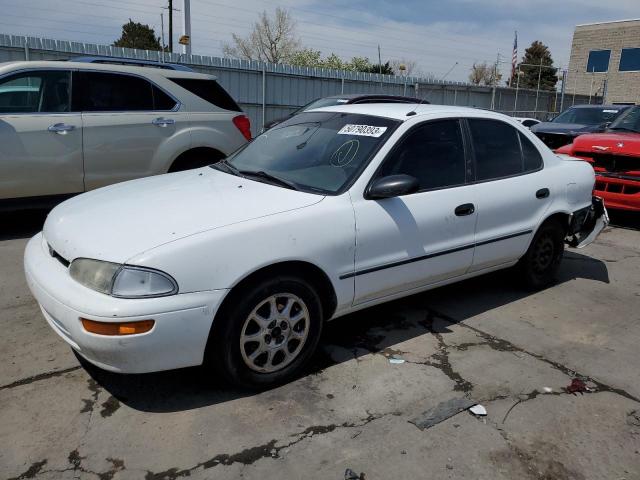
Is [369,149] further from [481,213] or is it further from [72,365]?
[72,365]

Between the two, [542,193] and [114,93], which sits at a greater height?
[114,93]

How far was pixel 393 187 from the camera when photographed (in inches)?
130

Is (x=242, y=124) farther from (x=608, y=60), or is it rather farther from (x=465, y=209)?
(x=608, y=60)

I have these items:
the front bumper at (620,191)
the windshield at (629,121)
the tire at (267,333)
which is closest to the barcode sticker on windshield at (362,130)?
the tire at (267,333)

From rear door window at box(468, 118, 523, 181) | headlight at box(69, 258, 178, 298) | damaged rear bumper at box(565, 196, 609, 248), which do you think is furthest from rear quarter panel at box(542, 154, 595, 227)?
headlight at box(69, 258, 178, 298)

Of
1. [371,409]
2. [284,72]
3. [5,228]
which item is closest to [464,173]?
[371,409]

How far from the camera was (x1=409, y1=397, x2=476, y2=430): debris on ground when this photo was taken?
113 inches

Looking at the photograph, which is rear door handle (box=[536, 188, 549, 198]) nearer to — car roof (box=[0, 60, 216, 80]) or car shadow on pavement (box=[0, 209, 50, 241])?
car roof (box=[0, 60, 216, 80])

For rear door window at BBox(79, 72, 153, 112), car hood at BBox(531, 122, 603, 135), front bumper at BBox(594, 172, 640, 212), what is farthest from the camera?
car hood at BBox(531, 122, 603, 135)

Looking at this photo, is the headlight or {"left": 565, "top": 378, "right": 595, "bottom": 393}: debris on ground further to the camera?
{"left": 565, "top": 378, "right": 595, "bottom": 393}: debris on ground

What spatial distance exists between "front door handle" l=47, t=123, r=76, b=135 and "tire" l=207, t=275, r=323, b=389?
3993mm

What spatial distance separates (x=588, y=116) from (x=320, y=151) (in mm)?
9879

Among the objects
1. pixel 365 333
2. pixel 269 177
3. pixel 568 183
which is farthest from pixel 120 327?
pixel 568 183

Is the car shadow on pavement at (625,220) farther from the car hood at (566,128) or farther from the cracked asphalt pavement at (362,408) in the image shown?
the cracked asphalt pavement at (362,408)
